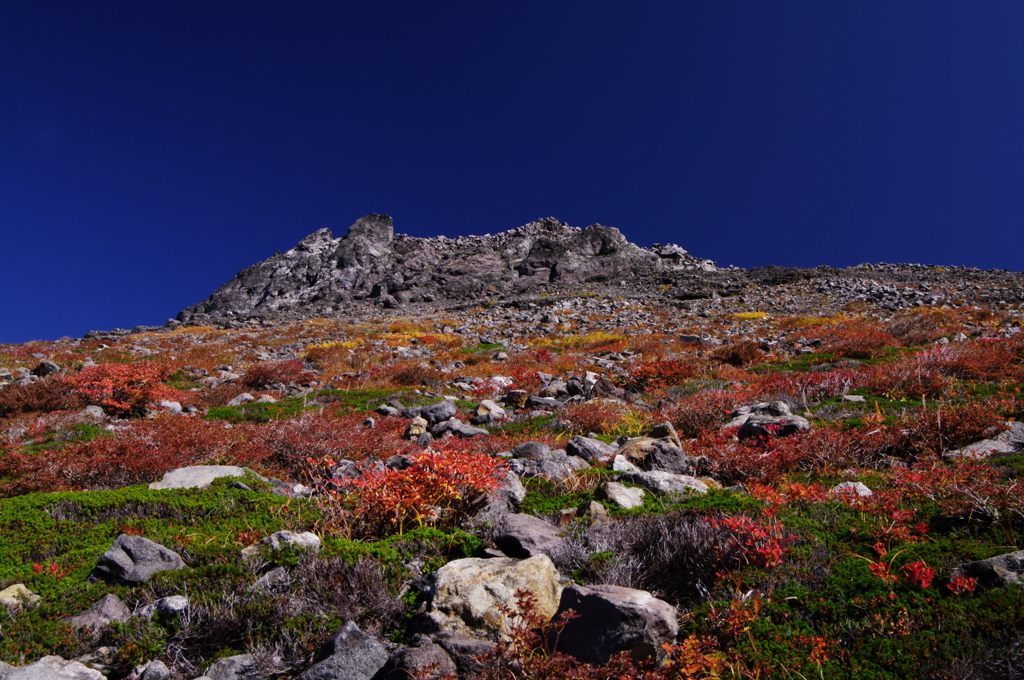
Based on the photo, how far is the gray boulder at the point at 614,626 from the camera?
273 cm

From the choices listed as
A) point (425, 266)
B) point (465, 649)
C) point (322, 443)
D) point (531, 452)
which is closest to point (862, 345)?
point (531, 452)

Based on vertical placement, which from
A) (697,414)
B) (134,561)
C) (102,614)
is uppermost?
(697,414)

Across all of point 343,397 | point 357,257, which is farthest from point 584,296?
point 357,257

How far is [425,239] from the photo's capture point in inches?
3147

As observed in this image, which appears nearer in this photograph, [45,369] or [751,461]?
[751,461]

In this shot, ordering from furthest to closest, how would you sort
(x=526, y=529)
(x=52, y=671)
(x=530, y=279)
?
1. (x=530, y=279)
2. (x=526, y=529)
3. (x=52, y=671)

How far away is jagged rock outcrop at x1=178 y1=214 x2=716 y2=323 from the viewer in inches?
2507

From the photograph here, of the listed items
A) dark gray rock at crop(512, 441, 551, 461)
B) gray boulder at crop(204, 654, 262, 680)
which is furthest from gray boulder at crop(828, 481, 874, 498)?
gray boulder at crop(204, 654, 262, 680)

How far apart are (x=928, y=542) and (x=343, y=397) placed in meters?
11.9

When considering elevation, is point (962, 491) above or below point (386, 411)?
below

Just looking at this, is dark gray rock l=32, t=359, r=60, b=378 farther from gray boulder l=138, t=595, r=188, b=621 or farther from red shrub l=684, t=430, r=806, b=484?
red shrub l=684, t=430, r=806, b=484

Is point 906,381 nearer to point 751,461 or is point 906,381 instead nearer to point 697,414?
point 697,414

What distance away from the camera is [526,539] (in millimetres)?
3977

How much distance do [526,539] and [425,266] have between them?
70.5 meters
